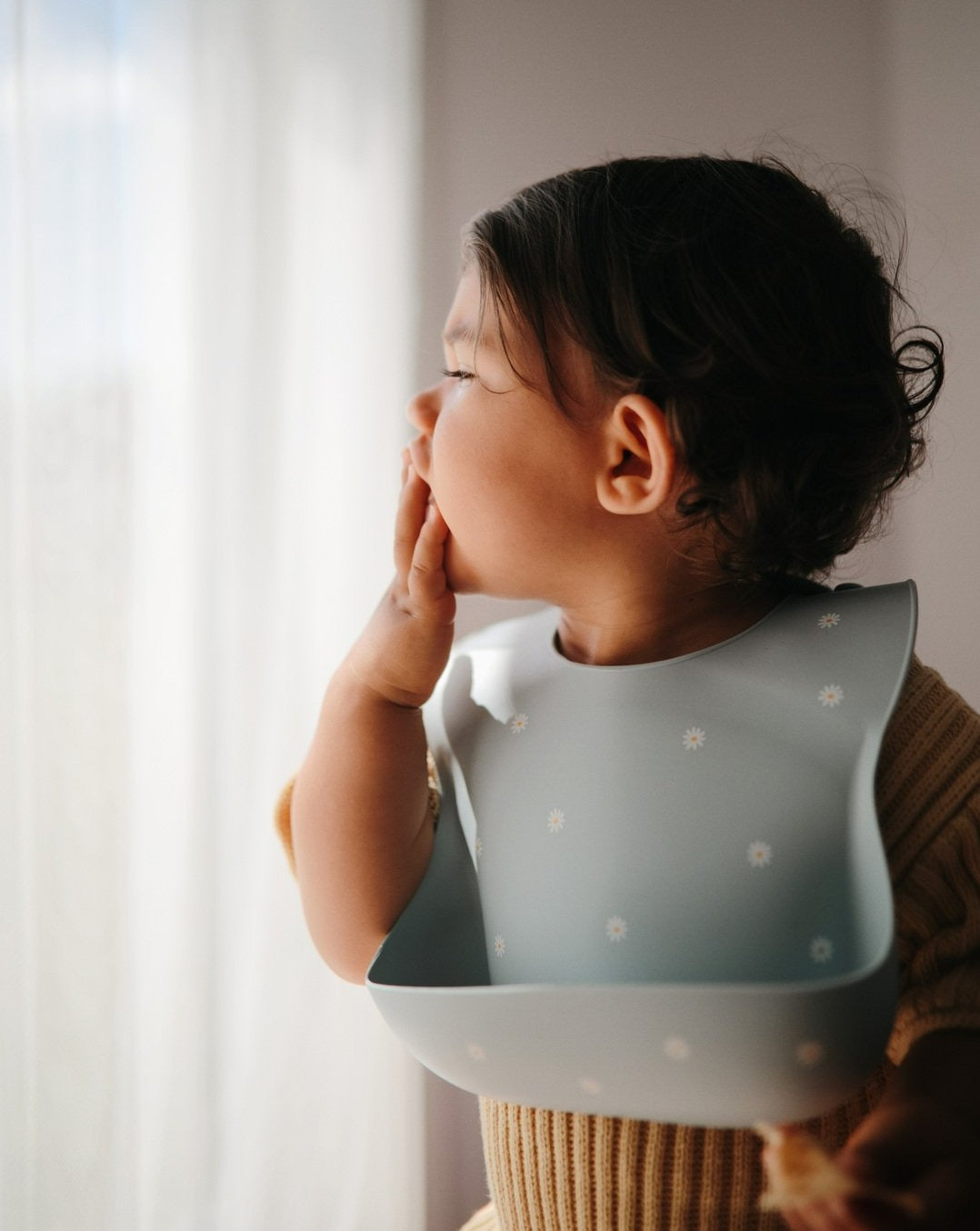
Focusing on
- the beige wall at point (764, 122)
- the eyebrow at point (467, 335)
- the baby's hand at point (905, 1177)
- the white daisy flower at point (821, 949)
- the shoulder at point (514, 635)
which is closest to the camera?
the baby's hand at point (905, 1177)

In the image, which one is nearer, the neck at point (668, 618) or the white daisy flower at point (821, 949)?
the white daisy flower at point (821, 949)

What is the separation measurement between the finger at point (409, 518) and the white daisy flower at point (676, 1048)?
34 cm

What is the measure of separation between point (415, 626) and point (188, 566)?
1.03ft

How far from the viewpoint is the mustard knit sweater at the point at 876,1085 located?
0.52 meters

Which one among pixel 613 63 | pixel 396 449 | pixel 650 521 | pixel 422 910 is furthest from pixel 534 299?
pixel 613 63

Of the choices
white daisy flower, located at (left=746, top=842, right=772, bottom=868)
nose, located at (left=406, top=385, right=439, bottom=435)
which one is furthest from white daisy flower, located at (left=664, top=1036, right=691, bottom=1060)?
nose, located at (left=406, top=385, right=439, bottom=435)

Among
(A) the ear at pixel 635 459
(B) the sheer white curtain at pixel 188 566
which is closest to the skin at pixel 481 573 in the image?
(A) the ear at pixel 635 459

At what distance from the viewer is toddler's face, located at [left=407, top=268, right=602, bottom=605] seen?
599mm

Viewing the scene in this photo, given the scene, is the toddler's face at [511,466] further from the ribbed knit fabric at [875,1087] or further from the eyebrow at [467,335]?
the ribbed knit fabric at [875,1087]

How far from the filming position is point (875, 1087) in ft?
1.91

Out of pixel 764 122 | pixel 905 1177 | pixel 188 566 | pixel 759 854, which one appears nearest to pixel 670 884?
pixel 759 854

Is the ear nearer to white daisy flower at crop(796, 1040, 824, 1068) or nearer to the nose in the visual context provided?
the nose

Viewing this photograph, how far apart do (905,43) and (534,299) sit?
74cm

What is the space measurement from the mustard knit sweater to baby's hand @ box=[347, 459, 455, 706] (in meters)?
0.27
